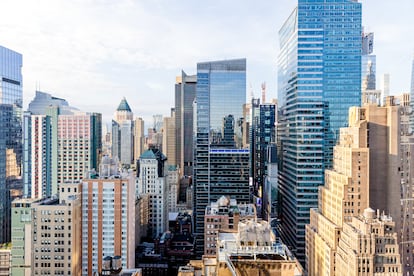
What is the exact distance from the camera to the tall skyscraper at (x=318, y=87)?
224ft

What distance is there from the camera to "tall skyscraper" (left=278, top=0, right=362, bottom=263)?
68.1 m

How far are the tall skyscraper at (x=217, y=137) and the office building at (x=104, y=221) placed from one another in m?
34.1

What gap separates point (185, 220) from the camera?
3971 inches

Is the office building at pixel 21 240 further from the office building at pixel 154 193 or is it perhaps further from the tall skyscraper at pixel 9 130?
the tall skyscraper at pixel 9 130

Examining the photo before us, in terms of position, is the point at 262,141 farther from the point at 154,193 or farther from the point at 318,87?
the point at 318,87

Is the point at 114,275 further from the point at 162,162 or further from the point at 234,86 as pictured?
the point at 234,86

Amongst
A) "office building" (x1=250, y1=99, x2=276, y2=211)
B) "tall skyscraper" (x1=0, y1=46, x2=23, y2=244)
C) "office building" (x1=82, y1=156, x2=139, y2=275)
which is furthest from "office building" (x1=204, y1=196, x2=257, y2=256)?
"office building" (x1=250, y1=99, x2=276, y2=211)

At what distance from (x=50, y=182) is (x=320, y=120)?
7104 cm

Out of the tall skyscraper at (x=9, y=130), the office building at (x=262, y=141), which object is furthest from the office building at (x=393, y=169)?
the office building at (x=262, y=141)

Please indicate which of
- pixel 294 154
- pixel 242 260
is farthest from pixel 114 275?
pixel 294 154

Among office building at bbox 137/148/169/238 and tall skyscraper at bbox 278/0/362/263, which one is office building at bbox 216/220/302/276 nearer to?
tall skyscraper at bbox 278/0/362/263

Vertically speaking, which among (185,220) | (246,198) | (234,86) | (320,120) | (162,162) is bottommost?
(185,220)

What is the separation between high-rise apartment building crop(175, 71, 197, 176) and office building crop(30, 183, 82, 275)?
130 m

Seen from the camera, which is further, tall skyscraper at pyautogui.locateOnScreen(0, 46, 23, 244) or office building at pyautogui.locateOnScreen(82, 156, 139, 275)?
tall skyscraper at pyautogui.locateOnScreen(0, 46, 23, 244)
